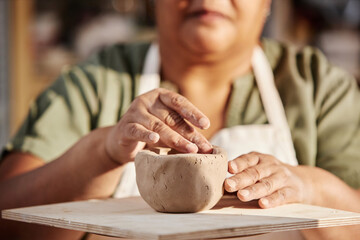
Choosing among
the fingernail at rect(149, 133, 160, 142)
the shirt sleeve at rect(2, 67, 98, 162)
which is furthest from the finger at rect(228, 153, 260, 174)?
the shirt sleeve at rect(2, 67, 98, 162)

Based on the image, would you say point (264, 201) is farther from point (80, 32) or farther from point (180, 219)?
point (80, 32)

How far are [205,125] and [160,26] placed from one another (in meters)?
0.56

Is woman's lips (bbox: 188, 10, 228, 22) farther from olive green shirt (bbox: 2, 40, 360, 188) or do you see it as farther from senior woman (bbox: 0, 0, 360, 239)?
olive green shirt (bbox: 2, 40, 360, 188)

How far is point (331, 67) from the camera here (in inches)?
62.3

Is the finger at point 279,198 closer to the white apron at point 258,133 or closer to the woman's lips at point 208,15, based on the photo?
the white apron at point 258,133

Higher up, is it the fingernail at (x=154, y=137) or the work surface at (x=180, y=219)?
the fingernail at (x=154, y=137)

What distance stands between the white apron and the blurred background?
1664 mm

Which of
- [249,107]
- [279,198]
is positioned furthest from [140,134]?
[249,107]

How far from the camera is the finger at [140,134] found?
38.7 inches

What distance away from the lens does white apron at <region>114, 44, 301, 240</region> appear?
1418 mm

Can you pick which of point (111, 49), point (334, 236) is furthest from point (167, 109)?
point (111, 49)

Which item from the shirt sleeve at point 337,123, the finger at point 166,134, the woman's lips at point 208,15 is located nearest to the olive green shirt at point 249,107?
the shirt sleeve at point 337,123

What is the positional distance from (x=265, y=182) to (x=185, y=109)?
18 centimetres

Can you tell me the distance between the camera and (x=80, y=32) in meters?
3.26
